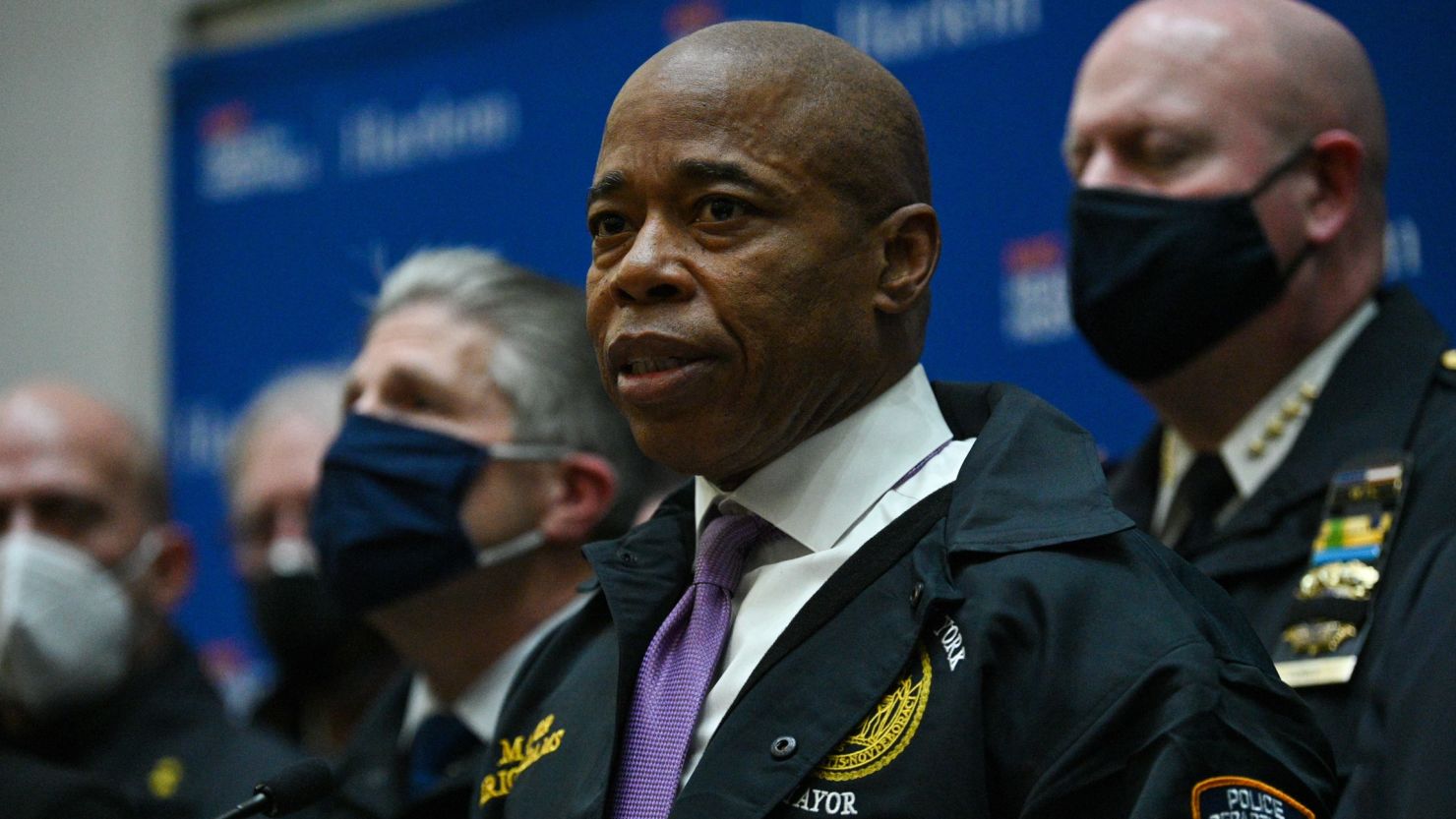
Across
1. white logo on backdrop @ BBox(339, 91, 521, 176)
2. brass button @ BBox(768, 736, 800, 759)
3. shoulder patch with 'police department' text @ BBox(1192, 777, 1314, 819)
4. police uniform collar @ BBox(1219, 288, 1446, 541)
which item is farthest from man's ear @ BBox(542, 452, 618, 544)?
white logo on backdrop @ BBox(339, 91, 521, 176)

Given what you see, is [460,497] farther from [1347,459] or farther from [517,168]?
[517,168]

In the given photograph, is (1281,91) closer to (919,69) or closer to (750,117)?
(919,69)

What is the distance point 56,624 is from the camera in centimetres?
395

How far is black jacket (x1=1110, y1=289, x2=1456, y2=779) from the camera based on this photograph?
2668 mm

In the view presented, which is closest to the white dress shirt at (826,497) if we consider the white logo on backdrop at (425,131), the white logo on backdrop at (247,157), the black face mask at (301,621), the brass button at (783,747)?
the brass button at (783,747)

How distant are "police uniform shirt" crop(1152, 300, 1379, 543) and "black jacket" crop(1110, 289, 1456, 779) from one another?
0.06 m

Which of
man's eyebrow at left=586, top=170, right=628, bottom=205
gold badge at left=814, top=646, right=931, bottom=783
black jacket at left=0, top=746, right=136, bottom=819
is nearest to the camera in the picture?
gold badge at left=814, top=646, right=931, bottom=783

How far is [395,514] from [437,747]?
45 centimetres

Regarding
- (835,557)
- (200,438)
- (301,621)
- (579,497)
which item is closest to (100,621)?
(301,621)

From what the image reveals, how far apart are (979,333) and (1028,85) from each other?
59 centimetres

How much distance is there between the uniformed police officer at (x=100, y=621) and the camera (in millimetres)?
3816

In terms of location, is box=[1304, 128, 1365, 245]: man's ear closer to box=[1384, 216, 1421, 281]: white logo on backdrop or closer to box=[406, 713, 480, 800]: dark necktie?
box=[1384, 216, 1421, 281]: white logo on backdrop

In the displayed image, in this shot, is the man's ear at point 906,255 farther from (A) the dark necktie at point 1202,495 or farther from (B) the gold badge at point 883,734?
(A) the dark necktie at point 1202,495

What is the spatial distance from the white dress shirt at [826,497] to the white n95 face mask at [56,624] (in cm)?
238
